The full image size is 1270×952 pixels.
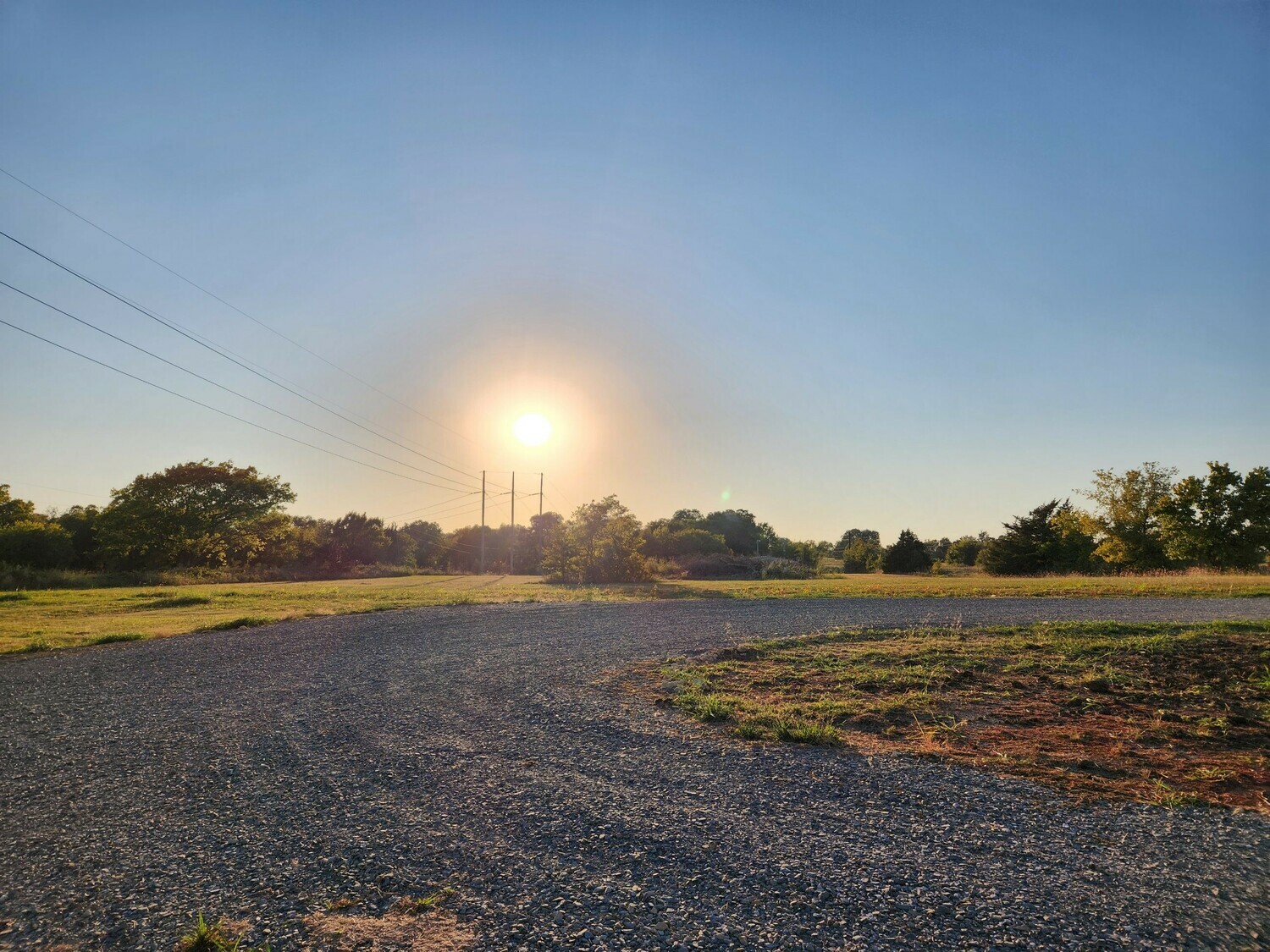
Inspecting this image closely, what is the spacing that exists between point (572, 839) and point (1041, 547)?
61.3m

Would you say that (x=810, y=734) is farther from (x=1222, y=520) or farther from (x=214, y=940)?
(x=1222, y=520)

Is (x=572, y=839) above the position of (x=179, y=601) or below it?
below

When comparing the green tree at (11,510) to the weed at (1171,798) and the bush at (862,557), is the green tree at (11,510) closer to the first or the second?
the weed at (1171,798)

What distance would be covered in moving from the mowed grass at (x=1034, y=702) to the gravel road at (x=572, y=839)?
1.96 feet

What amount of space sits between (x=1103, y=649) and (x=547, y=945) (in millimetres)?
10639

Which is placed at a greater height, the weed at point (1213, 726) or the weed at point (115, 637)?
the weed at point (115, 637)

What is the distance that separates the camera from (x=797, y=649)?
11016 millimetres

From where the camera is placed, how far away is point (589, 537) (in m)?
39.9

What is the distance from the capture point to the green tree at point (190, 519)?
143ft

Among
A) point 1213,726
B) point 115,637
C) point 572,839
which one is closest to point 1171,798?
point 1213,726

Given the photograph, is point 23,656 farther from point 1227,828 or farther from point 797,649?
point 1227,828

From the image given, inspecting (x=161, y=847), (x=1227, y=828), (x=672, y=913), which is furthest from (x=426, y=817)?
(x=1227, y=828)

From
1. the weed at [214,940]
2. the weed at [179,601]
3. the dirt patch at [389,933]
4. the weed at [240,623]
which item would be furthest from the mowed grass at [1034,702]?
the weed at [179,601]

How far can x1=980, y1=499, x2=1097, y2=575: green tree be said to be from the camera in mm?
53844
